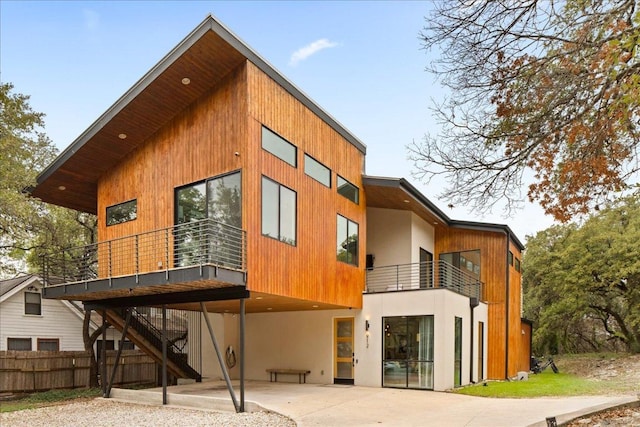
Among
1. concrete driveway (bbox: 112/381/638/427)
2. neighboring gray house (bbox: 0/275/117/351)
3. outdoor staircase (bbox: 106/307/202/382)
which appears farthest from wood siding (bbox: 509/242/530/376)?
neighboring gray house (bbox: 0/275/117/351)

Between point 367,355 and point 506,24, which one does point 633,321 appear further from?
point 506,24

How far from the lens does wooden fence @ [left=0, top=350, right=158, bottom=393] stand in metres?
14.1

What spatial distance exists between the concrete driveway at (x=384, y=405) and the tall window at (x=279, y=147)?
563cm

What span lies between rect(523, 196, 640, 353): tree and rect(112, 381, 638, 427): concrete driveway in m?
14.9

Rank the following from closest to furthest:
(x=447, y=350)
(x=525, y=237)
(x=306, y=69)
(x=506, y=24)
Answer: (x=506, y=24) < (x=447, y=350) < (x=306, y=69) < (x=525, y=237)

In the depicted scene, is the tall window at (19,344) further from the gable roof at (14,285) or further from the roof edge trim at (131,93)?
the roof edge trim at (131,93)

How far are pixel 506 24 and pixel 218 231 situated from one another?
265 inches

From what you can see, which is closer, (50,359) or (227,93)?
(227,93)

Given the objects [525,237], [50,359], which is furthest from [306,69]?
[525,237]

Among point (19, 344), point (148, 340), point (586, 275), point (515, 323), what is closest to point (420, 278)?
point (515, 323)

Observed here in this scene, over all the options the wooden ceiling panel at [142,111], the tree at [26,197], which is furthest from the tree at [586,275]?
the tree at [26,197]

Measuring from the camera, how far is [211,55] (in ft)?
36.1

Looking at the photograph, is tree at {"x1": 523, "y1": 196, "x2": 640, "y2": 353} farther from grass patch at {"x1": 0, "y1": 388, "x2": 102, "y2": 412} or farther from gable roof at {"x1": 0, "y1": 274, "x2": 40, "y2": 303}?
gable roof at {"x1": 0, "y1": 274, "x2": 40, "y2": 303}

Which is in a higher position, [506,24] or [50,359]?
[506,24]
